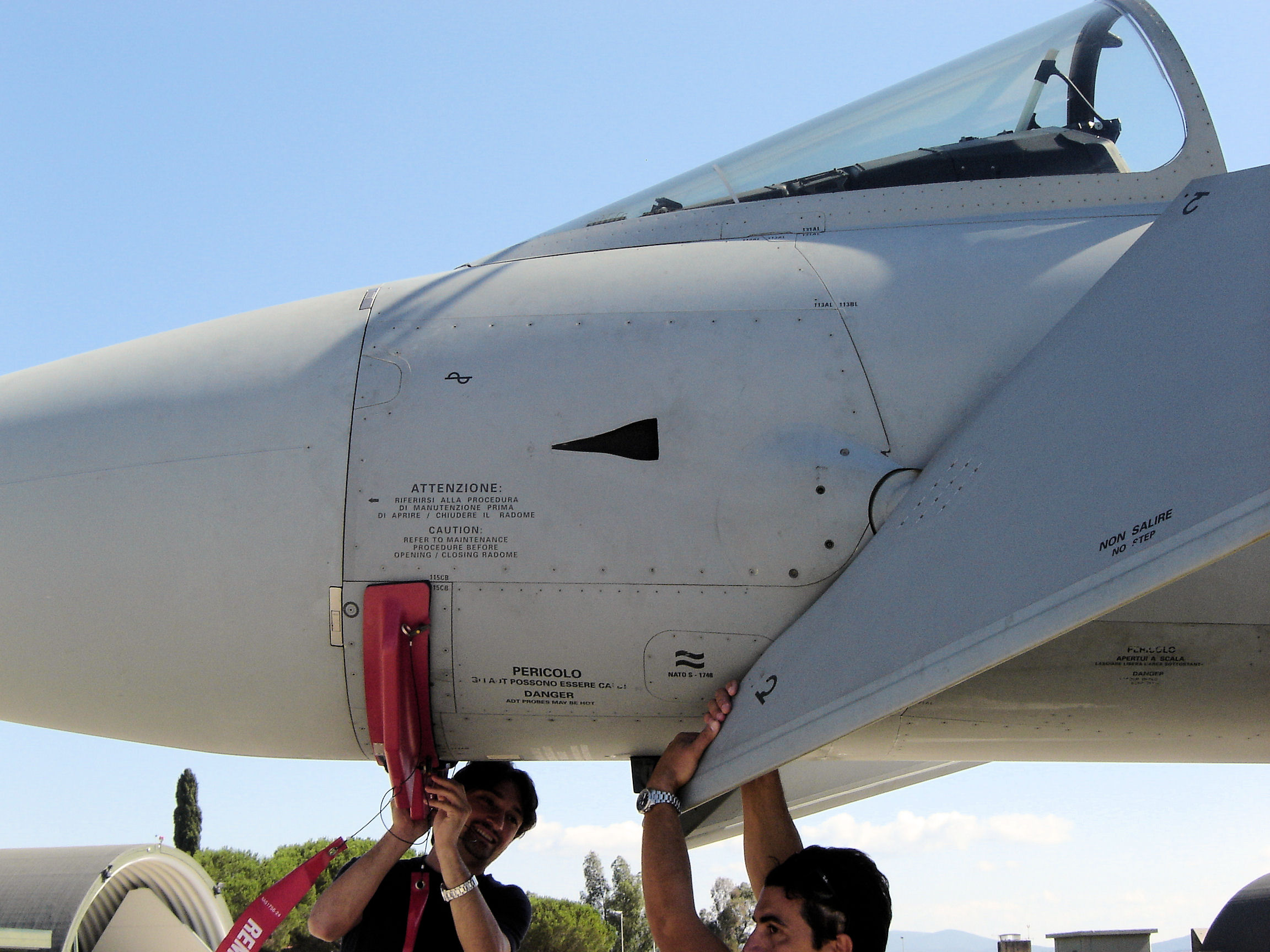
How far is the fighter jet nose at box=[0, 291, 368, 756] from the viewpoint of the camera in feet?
13.2

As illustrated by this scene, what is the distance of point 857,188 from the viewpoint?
16.6 ft

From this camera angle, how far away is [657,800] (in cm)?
393

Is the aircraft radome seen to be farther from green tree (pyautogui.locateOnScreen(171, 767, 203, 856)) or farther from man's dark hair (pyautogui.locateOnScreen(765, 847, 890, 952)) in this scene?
green tree (pyautogui.locateOnScreen(171, 767, 203, 856))

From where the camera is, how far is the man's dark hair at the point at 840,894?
3.15 meters

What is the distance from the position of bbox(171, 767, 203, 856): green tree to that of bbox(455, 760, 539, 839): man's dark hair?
4263 cm

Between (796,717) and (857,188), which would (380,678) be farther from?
(857,188)

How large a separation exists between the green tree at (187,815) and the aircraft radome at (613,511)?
137ft

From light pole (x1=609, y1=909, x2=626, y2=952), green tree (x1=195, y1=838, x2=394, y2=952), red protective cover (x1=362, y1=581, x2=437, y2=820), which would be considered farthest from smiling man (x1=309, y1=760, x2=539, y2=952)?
light pole (x1=609, y1=909, x2=626, y2=952)

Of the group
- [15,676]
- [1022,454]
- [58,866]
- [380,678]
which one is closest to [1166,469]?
[1022,454]

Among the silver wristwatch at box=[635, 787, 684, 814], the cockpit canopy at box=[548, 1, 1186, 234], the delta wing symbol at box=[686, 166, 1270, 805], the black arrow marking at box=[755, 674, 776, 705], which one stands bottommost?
the silver wristwatch at box=[635, 787, 684, 814]

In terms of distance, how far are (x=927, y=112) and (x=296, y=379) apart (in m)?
3.26

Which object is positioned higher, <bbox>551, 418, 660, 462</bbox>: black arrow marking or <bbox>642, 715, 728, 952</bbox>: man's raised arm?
<bbox>551, 418, 660, 462</bbox>: black arrow marking

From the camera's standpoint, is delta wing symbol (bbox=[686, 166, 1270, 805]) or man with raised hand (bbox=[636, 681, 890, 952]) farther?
man with raised hand (bbox=[636, 681, 890, 952])

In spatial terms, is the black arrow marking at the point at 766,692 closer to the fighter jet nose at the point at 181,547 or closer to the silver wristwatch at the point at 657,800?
the silver wristwatch at the point at 657,800
